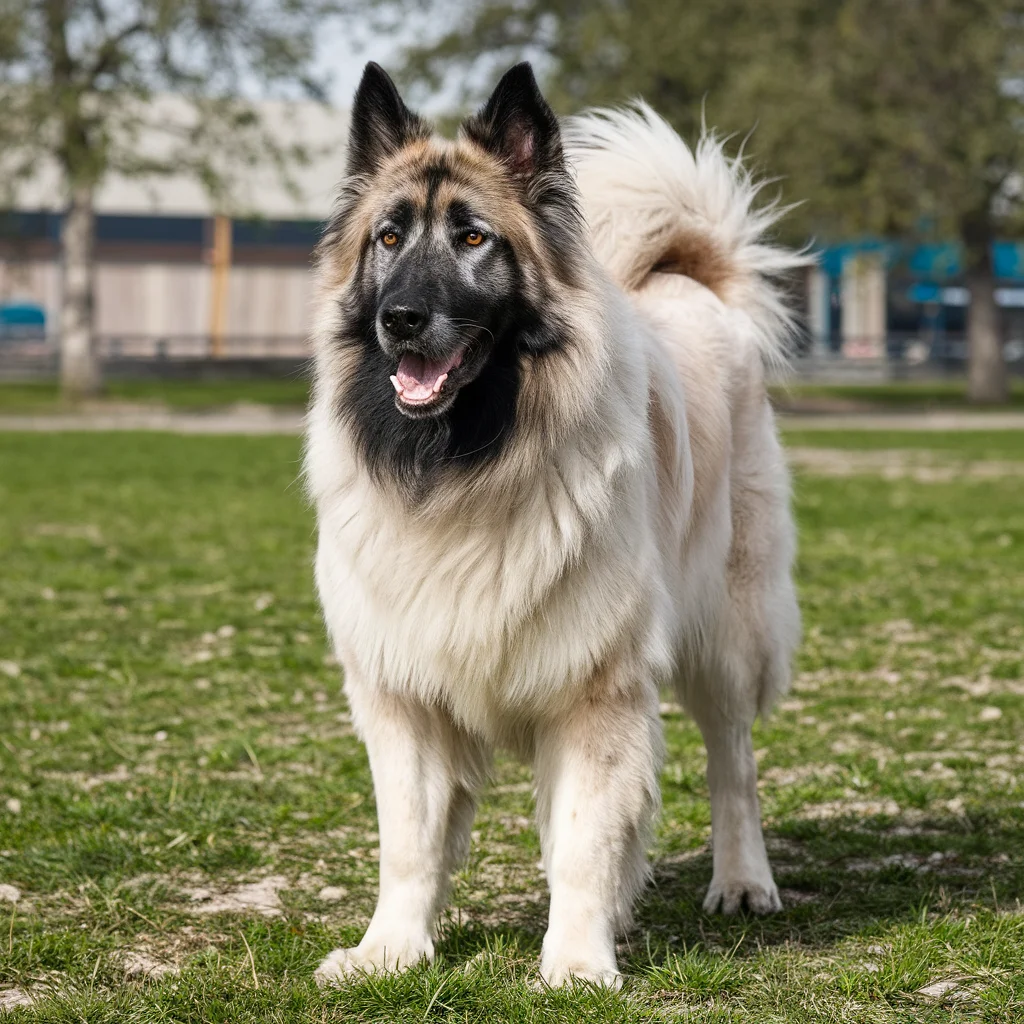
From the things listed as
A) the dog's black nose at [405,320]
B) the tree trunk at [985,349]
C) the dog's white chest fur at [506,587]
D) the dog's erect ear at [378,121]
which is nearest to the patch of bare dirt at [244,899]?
the dog's white chest fur at [506,587]

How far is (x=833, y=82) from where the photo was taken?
29.0 meters

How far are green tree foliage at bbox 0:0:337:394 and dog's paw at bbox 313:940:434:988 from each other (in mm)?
25323

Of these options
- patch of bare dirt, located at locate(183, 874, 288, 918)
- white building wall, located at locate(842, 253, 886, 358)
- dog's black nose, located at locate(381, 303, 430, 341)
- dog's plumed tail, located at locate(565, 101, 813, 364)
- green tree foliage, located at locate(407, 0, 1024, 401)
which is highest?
green tree foliage, located at locate(407, 0, 1024, 401)

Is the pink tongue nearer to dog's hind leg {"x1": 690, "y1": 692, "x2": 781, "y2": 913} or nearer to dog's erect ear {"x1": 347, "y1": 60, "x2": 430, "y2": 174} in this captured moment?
dog's erect ear {"x1": 347, "y1": 60, "x2": 430, "y2": 174}

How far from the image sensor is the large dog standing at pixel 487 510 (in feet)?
12.0

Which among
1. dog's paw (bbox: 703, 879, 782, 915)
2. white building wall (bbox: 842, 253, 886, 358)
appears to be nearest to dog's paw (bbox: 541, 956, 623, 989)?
dog's paw (bbox: 703, 879, 782, 915)

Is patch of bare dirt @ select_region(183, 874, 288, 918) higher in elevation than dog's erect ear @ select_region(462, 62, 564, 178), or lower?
lower

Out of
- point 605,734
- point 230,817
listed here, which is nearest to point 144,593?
point 230,817

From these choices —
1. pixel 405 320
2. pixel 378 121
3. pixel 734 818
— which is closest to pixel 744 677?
pixel 734 818

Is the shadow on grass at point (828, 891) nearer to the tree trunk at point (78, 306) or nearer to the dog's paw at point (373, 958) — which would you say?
the dog's paw at point (373, 958)

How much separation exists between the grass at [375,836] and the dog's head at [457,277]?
1386 mm

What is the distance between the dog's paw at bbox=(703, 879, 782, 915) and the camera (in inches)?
171

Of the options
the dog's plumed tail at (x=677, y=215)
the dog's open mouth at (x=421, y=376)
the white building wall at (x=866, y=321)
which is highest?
the white building wall at (x=866, y=321)

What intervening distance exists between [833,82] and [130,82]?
13.6 metres
